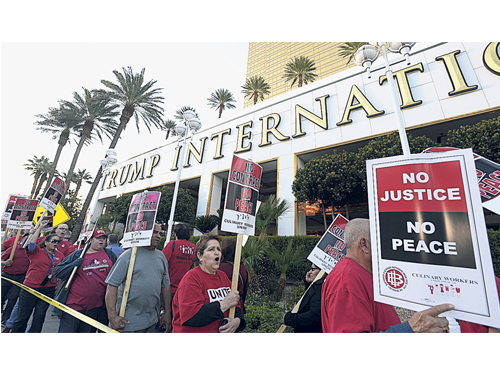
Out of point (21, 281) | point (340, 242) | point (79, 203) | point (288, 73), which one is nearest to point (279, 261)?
point (340, 242)

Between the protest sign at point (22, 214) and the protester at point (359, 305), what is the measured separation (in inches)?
264

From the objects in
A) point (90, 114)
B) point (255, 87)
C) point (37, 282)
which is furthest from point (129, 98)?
point (37, 282)

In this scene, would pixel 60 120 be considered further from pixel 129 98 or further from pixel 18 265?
pixel 18 265

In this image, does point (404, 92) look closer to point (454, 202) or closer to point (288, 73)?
point (454, 202)

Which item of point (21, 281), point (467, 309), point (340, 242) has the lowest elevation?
point (21, 281)

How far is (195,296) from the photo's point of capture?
6.88 feet

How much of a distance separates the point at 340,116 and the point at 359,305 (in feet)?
42.4

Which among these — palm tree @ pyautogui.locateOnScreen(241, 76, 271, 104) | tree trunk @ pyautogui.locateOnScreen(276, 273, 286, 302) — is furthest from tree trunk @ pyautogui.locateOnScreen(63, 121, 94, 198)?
tree trunk @ pyautogui.locateOnScreen(276, 273, 286, 302)

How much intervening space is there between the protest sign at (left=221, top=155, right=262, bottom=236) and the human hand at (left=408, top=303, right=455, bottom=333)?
1952mm

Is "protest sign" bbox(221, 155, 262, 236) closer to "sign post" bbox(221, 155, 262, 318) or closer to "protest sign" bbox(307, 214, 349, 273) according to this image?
"sign post" bbox(221, 155, 262, 318)

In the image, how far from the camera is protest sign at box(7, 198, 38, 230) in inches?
207

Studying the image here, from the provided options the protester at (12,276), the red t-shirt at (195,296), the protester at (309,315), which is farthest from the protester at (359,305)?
the protester at (12,276)

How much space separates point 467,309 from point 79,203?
4674 cm

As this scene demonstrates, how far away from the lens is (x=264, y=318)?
4.89 m
